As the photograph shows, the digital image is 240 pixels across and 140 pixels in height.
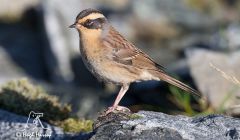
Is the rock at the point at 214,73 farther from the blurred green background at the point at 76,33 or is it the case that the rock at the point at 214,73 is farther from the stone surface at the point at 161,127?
the stone surface at the point at 161,127

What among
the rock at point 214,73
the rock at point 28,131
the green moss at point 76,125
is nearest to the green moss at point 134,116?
the rock at point 28,131

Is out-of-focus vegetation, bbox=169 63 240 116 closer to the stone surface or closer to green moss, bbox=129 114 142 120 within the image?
the stone surface

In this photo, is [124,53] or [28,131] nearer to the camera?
[28,131]

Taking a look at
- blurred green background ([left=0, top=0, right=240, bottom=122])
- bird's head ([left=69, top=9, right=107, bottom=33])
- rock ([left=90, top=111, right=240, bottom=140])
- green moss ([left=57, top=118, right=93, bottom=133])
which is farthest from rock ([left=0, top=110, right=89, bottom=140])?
blurred green background ([left=0, top=0, right=240, bottom=122])

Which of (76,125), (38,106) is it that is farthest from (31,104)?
(76,125)

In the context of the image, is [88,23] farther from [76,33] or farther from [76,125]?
[76,33]

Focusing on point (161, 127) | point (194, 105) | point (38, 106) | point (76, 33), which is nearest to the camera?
point (161, 127)

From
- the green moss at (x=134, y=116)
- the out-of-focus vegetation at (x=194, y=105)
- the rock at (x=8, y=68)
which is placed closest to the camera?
the green moss at (x=134, y=116)

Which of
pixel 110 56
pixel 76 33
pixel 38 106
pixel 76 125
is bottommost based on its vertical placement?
pixel 76 125

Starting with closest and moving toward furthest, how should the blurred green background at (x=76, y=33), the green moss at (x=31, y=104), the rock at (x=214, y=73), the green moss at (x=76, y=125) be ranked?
the green moss at (x=76, y=125), the green moss at (x=31, y=104), the rock at (x=214, y=73), the blurred green background at (x=76, y=33)
